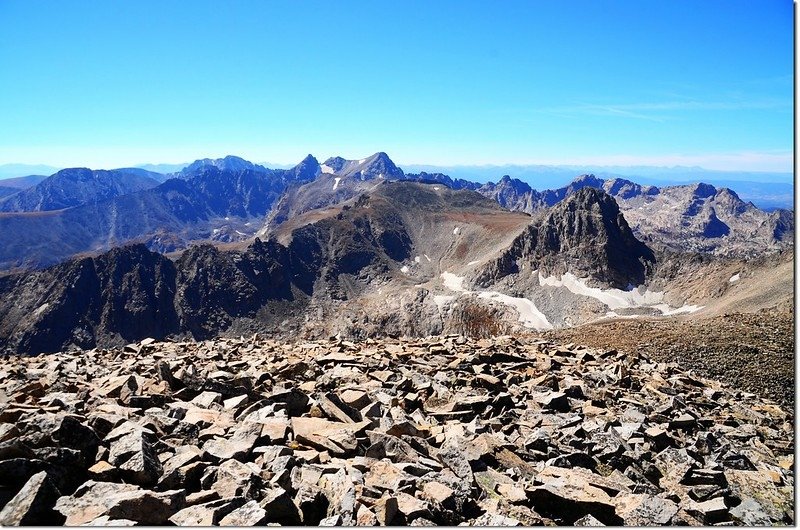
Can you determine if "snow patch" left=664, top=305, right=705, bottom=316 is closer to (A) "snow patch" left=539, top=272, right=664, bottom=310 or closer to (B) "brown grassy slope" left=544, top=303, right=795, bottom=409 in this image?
(A) "snow patch" left=539, top=272, right=664, bottom=310

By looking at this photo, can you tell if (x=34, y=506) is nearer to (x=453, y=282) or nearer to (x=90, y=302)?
(x=453, y=282)

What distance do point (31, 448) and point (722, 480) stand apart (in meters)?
13.5

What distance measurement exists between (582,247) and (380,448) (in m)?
126

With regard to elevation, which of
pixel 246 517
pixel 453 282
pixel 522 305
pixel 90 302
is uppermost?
pixel 246 517

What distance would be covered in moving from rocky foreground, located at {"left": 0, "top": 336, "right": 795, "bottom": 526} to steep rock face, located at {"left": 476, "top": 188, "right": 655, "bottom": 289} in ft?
349

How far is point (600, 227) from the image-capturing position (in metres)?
130

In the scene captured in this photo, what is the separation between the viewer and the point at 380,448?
1055 centimetres

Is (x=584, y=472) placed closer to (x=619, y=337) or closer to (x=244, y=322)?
(x=619, y=337)

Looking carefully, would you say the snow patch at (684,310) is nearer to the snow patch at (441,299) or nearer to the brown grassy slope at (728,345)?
the snow patch at (441,299)

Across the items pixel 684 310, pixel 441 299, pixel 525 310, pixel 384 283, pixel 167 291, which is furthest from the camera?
pixel 384 283

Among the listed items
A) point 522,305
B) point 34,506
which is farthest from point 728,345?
point 522,305

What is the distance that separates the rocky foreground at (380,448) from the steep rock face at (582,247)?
349 feet

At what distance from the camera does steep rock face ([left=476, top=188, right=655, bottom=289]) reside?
120562mm

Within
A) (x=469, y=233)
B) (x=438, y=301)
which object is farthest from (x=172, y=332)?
(x=469, y=233)
